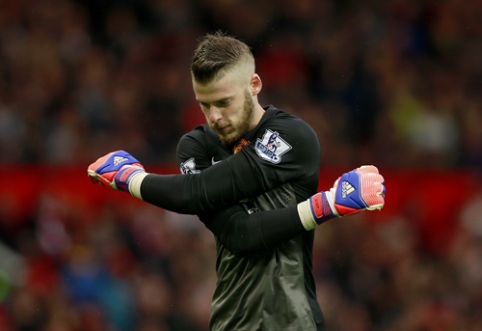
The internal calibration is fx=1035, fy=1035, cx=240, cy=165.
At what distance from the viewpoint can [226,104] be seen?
4.41 meters

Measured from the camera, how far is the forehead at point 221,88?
4.39 m

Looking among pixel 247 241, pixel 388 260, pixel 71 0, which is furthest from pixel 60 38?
pixel 247 241

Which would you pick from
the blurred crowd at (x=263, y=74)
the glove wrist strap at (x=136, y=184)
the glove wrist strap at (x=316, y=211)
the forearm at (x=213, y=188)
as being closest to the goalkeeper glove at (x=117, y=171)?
the glove wrist strap at (x=136, y=184)

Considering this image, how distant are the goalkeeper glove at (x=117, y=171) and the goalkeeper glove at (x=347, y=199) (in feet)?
2.60

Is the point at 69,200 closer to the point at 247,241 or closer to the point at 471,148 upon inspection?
the point at 471,148

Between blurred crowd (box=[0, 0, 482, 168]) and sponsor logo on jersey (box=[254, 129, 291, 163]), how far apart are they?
5.71 meters

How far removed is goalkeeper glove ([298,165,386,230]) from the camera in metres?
4.18

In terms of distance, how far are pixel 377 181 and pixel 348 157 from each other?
6.31 m

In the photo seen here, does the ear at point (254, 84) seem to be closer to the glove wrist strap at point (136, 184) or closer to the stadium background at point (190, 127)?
the glove wrist strap at point (136, 184)

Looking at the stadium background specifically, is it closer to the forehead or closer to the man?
the man

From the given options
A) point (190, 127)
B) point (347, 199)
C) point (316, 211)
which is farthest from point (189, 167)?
point (190, 127)

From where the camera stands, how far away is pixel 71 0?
1234 centimetres

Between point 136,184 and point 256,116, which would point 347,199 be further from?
point 136,184

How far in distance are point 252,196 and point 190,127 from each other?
6212 millimetres
